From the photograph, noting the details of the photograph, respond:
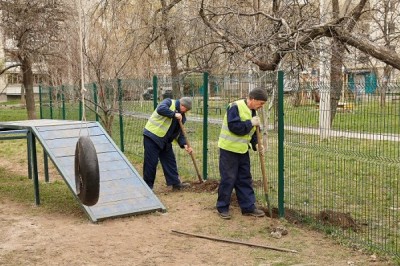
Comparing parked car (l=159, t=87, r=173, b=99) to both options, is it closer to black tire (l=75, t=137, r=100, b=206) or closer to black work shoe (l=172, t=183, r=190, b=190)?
black work shoe (l=172, t=183, r=190, b=190)

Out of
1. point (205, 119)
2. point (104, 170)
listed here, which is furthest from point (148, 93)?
point (104, 170)

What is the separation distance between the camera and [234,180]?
655 cm

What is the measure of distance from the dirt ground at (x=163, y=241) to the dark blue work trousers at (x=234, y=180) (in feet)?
0.66

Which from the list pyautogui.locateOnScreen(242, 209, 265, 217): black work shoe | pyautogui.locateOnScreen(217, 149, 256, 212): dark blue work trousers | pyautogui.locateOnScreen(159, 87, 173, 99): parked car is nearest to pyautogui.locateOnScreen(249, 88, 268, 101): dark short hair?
pyautogui.locateOnScreen(217, 149, 256, 212): dark blue work trousers

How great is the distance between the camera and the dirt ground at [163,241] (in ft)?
16.9

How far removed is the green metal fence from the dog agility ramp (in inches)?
66.3

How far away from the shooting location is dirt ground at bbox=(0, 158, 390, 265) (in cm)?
514

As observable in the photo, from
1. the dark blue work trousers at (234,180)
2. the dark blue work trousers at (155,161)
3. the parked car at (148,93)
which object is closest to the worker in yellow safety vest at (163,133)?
the dark blue work trousers at (155,161)

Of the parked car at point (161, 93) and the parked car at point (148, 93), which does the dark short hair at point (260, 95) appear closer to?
the parked car at point (161, 93)

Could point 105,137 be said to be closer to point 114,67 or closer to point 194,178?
point 194,178

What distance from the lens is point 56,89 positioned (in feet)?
63.7

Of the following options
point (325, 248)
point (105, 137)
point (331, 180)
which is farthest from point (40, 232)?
point (331, 180)

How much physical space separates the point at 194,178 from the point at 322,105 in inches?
150

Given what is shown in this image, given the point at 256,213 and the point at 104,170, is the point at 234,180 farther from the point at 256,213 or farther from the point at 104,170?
the point at 104,170
